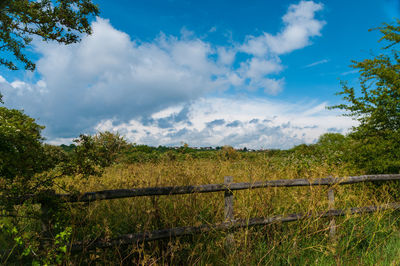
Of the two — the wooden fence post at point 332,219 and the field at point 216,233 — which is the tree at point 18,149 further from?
the wooden fence post at point 332,219

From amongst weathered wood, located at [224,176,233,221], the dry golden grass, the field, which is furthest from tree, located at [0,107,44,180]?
weathered wood, located at [224,176,233,221]

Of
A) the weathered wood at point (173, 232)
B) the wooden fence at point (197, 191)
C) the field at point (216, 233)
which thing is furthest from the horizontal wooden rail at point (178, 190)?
the weathered wood at point (173, 232)

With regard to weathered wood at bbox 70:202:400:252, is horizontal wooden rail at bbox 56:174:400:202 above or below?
above

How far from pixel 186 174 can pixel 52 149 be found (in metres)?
2.53

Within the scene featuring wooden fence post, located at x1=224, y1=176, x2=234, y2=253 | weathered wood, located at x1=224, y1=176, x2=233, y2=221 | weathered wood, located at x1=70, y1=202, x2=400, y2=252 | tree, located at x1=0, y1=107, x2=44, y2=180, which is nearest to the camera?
tree, located at x1=0, y1=107, x2=44, y2=180

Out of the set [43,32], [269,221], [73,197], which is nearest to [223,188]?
[269,221]

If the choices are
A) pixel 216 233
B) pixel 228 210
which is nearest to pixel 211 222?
pixel 216 233

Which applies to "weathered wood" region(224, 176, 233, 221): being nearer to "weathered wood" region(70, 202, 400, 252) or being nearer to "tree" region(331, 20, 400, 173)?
"weathered wood" region(70, 202, 400, 252)

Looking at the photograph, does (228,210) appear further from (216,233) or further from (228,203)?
(216,233)

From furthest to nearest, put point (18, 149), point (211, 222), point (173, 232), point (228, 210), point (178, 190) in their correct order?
point (211, 222) < point (228, 210) < point (178, 190) < point (173, 232) < point (18, 149)

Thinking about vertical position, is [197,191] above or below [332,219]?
above

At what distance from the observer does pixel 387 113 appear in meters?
7.89

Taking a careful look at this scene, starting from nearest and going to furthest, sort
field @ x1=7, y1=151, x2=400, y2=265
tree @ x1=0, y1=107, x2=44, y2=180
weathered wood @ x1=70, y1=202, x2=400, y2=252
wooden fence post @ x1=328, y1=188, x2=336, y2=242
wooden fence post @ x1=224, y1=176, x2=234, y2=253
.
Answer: tree @ x1=0, y1=107, x2=44, y2=180 < weathered wood @ x1=70, y1=202, x2=400, y2=252 < field @ x1=7, y1=151, x2=400, y2=265 < wooden fence post @ x1=224, y1=176, x2=234, y2=253 < wooden fence post @ x1=328, y1=188, x2=336, y2=242

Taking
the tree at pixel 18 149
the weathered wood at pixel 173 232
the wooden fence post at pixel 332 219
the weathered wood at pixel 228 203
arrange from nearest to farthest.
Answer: the tree at pixel 18 149
the weathered wood at pixel 173 232
the weathered wood at pixel 228 203
the wooden fence post at pixel 332 219
